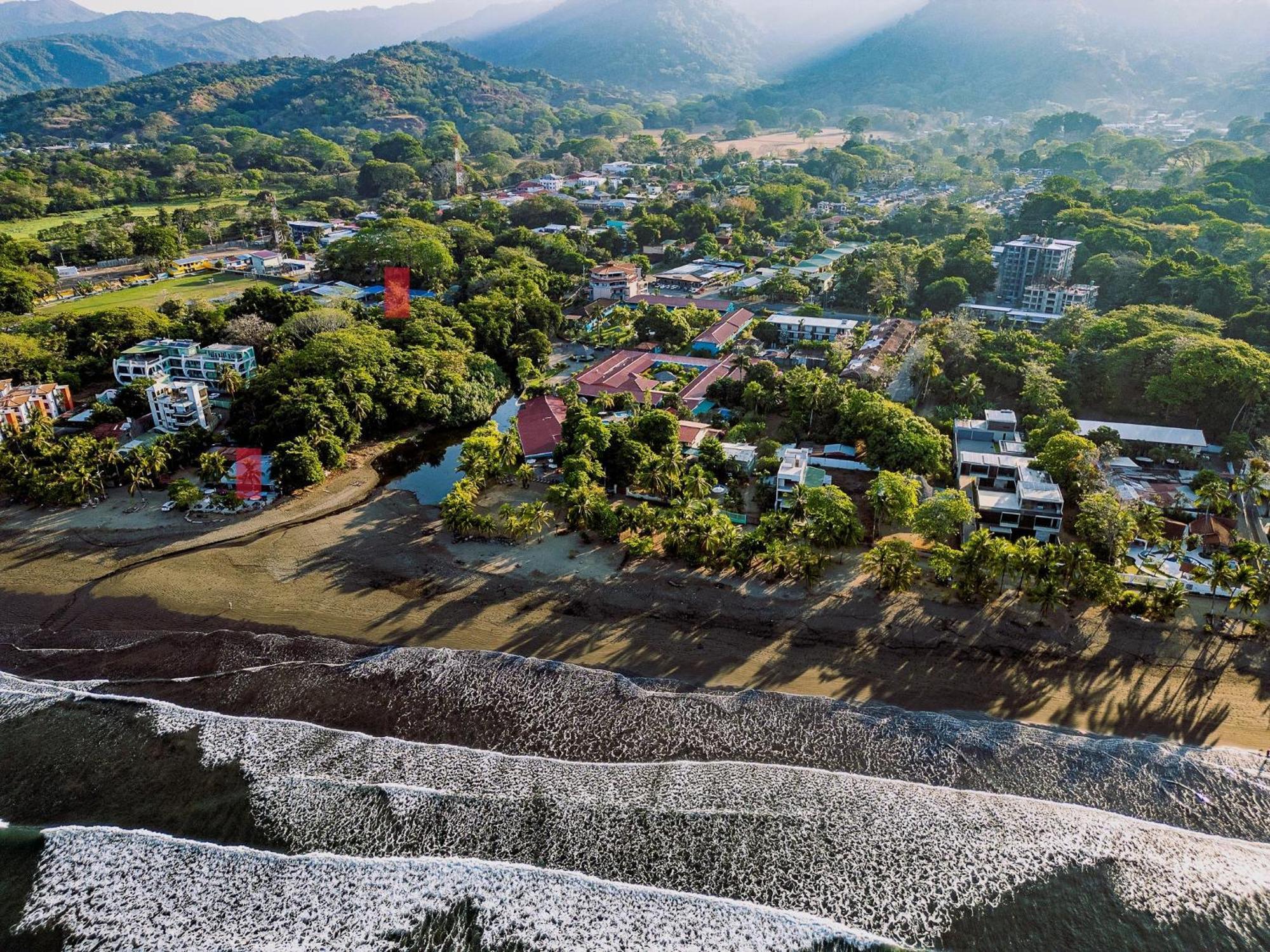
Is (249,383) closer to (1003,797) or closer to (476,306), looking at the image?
(476,306)

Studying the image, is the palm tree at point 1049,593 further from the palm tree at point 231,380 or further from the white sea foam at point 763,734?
the palm tree at point 231,380

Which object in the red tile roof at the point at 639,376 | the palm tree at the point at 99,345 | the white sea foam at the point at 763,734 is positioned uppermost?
the palm tree at the point at 99,345

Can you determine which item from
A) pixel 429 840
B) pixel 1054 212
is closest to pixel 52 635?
pixel 429 840

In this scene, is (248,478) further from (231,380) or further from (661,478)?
(661,478)

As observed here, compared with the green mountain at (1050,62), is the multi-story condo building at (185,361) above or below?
below

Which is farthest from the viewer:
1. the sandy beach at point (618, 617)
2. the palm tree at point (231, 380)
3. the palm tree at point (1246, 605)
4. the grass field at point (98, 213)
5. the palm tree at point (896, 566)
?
the grass field at point (98, 213)

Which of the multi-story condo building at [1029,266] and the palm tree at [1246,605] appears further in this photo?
the multi-story condo building at [1029,266]

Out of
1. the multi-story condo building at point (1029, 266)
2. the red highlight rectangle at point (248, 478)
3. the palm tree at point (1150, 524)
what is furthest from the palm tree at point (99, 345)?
the multi-story condo building at point (1029, 266)
